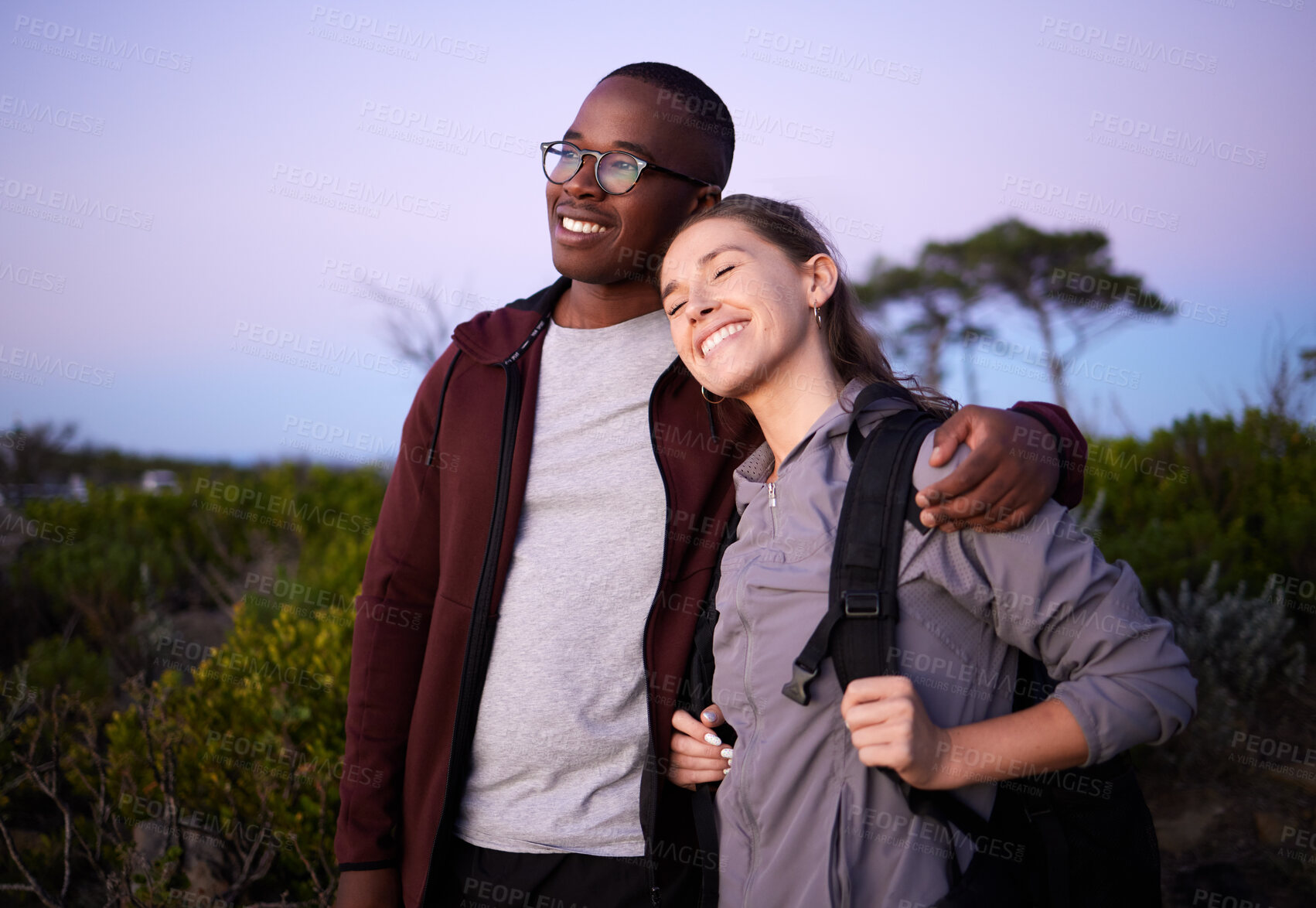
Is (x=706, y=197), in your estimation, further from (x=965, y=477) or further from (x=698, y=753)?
(x=698, y=753)

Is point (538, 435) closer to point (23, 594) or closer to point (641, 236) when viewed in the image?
point (641, 236)

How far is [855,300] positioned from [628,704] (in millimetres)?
1007

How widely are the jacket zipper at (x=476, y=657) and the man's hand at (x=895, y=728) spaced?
0.88 metres

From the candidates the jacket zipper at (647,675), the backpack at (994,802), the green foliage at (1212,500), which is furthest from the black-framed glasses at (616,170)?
the green foliage at (1212,500)

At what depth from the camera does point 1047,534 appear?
1.35 metres

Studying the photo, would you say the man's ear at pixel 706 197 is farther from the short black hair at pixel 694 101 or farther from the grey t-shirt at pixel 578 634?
the grey t-shirt at pixel 578 634

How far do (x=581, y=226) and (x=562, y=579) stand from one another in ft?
2.64

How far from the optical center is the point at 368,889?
1.94 m

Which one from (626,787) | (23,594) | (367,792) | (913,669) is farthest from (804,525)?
(23,594)

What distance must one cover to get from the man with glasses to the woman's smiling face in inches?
8.9

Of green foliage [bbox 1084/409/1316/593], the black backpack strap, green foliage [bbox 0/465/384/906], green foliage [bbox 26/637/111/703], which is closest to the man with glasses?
the black backpack strap

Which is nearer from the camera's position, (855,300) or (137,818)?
(855,300)

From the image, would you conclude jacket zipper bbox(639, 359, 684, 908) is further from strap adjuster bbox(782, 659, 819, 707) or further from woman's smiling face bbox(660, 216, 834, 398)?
strap adjuster bbox(782, 659, 819, 707)

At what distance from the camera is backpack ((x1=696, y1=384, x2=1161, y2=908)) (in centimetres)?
138
